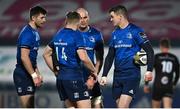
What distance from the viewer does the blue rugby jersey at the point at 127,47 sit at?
10.2m

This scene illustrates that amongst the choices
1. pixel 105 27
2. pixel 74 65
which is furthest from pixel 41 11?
pixel 105 27

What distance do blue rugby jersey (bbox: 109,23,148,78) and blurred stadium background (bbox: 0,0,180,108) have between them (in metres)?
6.51

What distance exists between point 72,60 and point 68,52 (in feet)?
0.43

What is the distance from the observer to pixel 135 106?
54.9 feet

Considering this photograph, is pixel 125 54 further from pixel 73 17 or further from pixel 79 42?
pixel 73 17

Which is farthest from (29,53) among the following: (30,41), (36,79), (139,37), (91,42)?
(139,37)

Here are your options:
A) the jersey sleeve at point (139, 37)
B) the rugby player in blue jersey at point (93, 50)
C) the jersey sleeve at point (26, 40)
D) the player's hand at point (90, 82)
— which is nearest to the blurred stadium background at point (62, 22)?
the rugby player in blue jersey at point (93, 50)

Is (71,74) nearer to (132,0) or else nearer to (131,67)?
(131,67)

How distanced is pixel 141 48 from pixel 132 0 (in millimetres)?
6877

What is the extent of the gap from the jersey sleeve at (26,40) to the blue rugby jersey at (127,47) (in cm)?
130

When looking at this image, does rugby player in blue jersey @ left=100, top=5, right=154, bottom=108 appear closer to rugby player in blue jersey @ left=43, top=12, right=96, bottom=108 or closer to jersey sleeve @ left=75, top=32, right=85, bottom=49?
rugby player in blue jersey @ left=43, top=12, right=96, bottom=108

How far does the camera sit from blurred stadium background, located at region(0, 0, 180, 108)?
661 inches

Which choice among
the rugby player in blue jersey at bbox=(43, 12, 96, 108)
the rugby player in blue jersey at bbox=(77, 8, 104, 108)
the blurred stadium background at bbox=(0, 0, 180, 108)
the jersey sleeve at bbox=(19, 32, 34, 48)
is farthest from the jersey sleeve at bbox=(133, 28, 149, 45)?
the blurred stadium background at bbox=(0, 0, 180, 108)

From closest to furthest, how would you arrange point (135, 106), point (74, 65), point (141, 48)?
point (74, 65)
point (141, 48)
point (135, 106)
